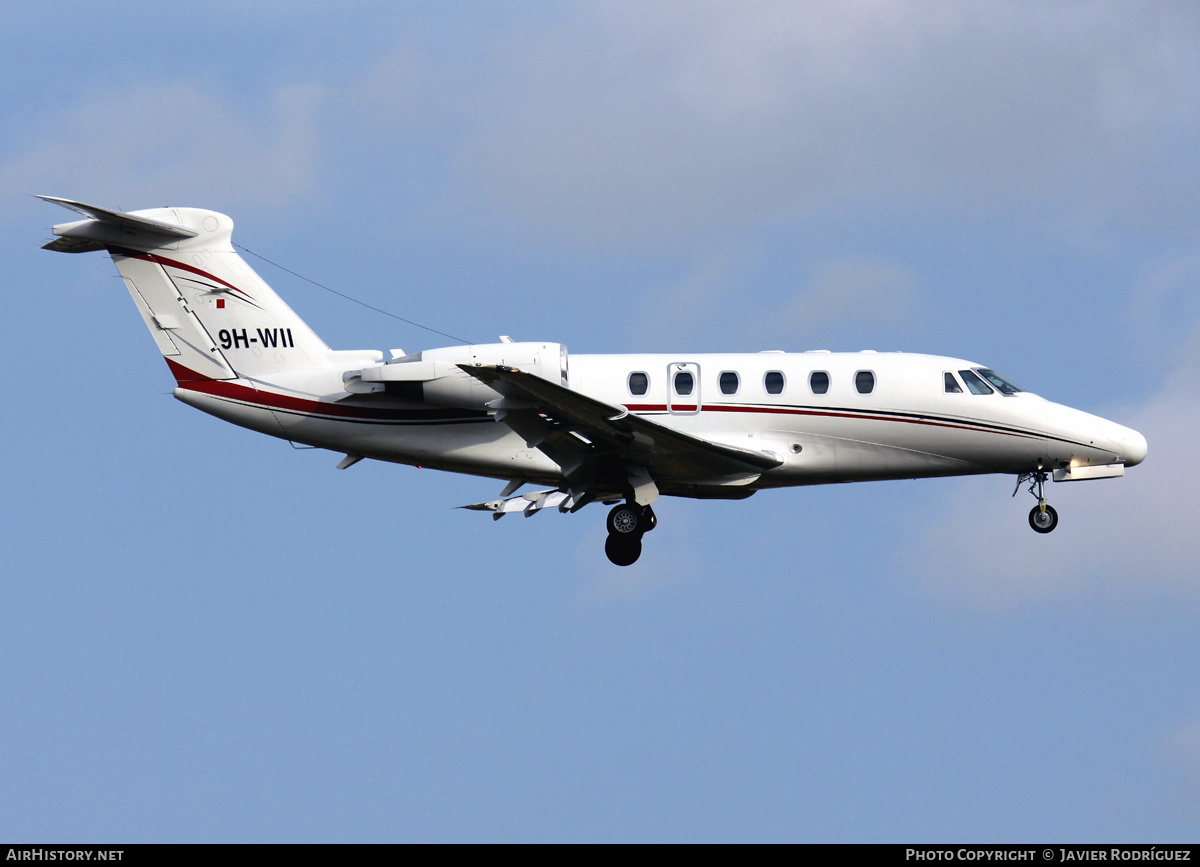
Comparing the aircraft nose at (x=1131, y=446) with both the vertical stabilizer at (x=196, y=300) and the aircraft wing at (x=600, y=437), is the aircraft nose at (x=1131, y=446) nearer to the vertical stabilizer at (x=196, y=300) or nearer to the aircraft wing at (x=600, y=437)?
the aircraft wing at (x=600, y=437)

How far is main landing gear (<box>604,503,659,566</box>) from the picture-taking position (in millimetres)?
24266

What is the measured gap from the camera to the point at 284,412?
25000 mm

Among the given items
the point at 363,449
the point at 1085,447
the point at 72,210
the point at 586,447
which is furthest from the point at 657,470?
the point at 72,210

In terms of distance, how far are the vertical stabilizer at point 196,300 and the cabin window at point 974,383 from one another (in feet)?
34.3

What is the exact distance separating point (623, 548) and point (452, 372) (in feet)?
12.8

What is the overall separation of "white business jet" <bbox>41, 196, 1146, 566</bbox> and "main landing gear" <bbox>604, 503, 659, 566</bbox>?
0.02 meters

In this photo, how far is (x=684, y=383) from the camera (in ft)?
79.4

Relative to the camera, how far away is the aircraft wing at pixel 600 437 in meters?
21.5

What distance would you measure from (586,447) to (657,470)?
1380 millimetres

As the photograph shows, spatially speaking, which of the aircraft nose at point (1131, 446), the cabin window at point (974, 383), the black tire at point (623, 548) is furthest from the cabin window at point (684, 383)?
the aircraft nose at point (1131, 446)
